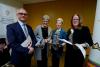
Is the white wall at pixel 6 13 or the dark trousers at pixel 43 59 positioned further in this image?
the white wall at pixel 6 13

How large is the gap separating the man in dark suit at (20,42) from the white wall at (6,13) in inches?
71.5

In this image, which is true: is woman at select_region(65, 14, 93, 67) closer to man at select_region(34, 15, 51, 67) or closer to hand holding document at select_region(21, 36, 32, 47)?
man at select_region(34, 15, 51, 67)

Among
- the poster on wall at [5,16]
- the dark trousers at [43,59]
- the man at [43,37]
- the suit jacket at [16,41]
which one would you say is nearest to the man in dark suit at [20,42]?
the suit jacket at [16,41]

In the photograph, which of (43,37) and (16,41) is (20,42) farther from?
(43,37)

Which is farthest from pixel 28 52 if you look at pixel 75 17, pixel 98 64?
pixel 98 64

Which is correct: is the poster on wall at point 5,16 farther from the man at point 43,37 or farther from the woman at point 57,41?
the woman at point 57,41

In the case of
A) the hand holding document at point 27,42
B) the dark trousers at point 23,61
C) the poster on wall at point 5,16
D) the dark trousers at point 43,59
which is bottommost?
the dark trousers at point 43,59

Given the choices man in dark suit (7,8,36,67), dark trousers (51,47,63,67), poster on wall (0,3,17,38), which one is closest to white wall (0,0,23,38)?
poster on wall (0,3,17,38)

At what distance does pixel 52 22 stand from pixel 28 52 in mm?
2436

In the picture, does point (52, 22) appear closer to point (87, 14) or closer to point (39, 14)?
point (39, 14)

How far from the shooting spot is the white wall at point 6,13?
140 inches

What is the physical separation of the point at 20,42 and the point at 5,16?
2.04 m

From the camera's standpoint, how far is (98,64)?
1.94 metres

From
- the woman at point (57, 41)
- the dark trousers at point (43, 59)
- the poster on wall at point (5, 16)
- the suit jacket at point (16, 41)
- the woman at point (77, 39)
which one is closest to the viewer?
the suit jacket at point (16, 41)
